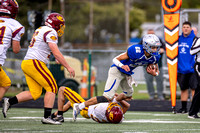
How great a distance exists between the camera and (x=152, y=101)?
1449 cm

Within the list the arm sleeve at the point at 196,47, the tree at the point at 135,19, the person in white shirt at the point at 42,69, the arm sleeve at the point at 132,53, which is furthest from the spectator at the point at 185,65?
the tree at the point at 135,19

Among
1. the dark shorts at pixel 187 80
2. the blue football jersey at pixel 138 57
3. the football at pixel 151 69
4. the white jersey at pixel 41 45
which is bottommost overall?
the dark shorts at pixel 187 80

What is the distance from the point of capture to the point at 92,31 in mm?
69000

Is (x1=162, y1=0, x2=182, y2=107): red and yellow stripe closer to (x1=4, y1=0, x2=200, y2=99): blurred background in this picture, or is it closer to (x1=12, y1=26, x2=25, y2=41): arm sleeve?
(x1=4, y1=0, x2=200, y2=99): blurred background

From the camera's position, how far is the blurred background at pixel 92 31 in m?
14.6

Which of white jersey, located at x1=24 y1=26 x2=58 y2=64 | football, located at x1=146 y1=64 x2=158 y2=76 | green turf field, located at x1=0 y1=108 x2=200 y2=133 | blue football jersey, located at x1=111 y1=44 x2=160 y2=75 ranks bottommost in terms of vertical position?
green turf field, located at x1=0 y1=108 x2=200 y2=133

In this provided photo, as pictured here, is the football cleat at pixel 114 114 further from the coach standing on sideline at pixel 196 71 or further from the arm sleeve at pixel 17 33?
the arm sleeve at pixel 17 33

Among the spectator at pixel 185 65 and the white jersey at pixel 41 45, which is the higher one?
the white jersey at pixel 41 45

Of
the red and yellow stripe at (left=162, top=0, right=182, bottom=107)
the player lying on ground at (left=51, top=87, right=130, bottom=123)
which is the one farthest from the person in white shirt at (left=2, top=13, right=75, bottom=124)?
the red and yellow stripe at (left=162, top=0, right=182, bottom=107)

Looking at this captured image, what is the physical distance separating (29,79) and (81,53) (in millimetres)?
7016

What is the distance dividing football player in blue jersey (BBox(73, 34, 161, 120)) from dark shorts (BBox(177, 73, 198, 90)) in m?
2.59

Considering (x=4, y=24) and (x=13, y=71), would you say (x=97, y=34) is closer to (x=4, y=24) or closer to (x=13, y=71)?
(x=13, y=71)

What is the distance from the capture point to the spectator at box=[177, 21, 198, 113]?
11.4 metres

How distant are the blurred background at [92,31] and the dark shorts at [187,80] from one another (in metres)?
3.57
